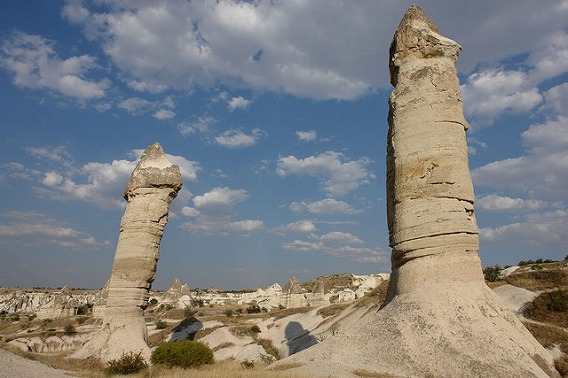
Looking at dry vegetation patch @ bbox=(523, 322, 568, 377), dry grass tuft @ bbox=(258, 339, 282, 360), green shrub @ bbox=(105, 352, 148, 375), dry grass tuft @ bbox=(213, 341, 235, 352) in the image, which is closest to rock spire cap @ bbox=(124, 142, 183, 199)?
green shrub @ bbox=(105, 352, 148, 375)

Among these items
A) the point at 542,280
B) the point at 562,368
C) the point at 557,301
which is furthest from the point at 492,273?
the point at 562,368

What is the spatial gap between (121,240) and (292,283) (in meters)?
24.6

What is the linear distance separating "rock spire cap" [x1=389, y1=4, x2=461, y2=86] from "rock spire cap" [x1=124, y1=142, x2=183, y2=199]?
9.94 meters

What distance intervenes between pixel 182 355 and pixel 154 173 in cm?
727

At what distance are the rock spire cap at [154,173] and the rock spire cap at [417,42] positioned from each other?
994 cm

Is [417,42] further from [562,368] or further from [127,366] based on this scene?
[127,366]

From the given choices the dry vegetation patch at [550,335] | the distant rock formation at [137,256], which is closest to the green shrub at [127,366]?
the distant rock formation at [137,256]

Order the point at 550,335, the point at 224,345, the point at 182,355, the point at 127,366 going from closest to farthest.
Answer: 1. the point at 127,366
2. the point at 550,335
3. the point at 182,355
4. the point at 224,345

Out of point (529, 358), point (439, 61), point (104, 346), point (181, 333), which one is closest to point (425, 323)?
point (529, 358)

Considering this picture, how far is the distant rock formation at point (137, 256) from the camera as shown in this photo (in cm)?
1398

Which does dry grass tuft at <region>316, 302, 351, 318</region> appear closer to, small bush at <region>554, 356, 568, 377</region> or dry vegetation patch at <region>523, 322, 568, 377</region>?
dry vegetation patch at <region>523, 322, 568, 377</region>

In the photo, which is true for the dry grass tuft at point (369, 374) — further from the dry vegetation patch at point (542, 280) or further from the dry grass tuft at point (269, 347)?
the dry vegetation patch at point (542, 280)

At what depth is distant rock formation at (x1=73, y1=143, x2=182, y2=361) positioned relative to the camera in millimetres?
13977

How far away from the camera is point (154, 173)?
16.2 meters
